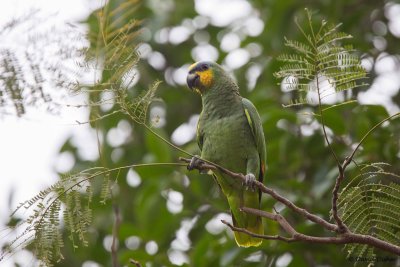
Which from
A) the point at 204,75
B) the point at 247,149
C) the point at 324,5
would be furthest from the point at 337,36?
the point at 324,5

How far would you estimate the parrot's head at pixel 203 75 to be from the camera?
3363 mm

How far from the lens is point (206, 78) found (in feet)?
11.0

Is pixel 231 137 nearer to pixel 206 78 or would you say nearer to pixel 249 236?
pixel 206 78

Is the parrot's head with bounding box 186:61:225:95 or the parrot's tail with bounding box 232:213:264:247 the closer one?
the parrot's tail with bounding box 232:213:264:247

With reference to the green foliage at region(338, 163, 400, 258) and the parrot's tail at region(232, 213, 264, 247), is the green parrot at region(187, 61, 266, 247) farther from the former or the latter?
the green foliage at region(338, 163, 400, 258)

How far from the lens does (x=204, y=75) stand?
11.0ft

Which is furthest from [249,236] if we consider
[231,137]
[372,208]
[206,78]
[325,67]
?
[325,67]

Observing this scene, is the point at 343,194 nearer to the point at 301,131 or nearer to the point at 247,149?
the point at 247,149

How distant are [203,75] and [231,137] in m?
0.49

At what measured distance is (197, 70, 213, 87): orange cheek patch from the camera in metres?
3.36

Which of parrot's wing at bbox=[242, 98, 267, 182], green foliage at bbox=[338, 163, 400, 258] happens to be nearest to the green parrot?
parrot's wing at bbox=[242, 98, 267, 182]

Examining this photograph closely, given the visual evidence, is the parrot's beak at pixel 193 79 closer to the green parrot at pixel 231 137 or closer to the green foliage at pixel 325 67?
the green parrot at pixel 231 137

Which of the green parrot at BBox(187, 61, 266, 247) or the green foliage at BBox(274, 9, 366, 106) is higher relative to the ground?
the green foliage at BBox(274, 9, 366, 106)

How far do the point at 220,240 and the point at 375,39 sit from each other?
2.17 m
